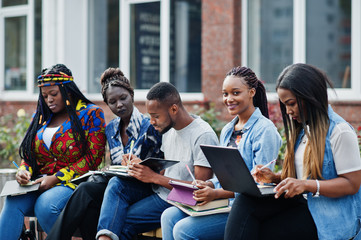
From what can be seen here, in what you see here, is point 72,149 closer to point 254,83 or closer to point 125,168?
point 125,168

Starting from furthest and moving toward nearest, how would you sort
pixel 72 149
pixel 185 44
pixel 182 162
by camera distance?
pixel 185 44, pixel 72 149, pixel 182 162

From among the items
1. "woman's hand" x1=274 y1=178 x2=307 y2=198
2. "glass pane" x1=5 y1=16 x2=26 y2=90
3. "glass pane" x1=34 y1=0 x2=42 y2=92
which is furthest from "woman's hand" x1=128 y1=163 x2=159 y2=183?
"glass pane" x1=5 y1=16 x2=26 y2=90

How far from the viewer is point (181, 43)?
30.2 ft

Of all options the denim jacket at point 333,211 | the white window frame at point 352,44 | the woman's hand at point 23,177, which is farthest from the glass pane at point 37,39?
the denim jacket at point 333,211

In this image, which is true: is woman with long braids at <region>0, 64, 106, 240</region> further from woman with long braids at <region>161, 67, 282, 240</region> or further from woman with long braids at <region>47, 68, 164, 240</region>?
woman with long braids at <region>161, 67, 282, 240</region>

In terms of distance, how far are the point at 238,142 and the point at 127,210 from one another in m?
1.01

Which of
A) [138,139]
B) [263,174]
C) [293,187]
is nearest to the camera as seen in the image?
[293,187]

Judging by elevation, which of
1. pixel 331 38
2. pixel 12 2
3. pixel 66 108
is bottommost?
pixel 66 108

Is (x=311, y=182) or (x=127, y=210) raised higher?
(x=311, y=182)

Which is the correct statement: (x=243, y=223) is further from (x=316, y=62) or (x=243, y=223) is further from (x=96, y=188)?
(x=316, y=62)

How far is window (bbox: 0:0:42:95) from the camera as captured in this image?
10484 mm

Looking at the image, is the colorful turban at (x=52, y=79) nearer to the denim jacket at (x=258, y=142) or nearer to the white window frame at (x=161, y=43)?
the denim jacket at (x=258, y=142)

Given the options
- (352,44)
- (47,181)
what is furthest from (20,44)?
(47,181)

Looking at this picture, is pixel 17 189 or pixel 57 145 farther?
pixel 57 145
